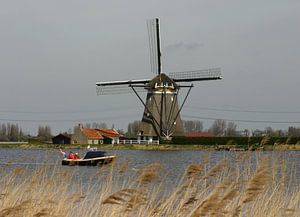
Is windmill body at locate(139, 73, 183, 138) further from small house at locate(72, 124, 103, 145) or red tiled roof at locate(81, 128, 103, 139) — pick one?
red tiled roof at locate(81, 128, 103, 139)

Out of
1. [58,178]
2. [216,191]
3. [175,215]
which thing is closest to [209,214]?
[216,191]

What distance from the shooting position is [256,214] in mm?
5562

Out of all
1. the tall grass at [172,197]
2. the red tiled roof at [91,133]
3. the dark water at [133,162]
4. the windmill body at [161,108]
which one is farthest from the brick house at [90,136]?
the tall grass at [172,197]

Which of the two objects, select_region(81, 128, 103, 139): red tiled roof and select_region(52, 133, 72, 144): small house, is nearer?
select_region(81, 128, 103, 139): red tiled roof

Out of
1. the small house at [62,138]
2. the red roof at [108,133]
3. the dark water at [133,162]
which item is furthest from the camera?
the small house at [62,138]

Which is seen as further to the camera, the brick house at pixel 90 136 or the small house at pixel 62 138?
the small house at pixel 62 138

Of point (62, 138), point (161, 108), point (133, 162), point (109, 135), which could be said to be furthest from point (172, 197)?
point (62, 138)

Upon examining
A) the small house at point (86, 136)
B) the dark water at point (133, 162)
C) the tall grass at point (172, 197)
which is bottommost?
the tall grass at point (172, 197)

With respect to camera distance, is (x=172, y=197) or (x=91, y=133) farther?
(x=91, y=133)

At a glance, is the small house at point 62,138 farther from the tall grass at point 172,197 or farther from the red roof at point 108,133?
the tall grass at point 172,197

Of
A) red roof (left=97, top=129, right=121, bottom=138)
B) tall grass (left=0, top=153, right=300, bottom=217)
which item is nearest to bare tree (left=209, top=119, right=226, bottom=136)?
red roof (left=97, top=129, right=121, bottom=138)

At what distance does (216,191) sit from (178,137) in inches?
1497

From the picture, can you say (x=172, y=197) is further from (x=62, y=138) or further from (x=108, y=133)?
(x=62, y=138)

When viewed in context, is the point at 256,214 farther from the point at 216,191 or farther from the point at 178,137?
the point at 178,137
